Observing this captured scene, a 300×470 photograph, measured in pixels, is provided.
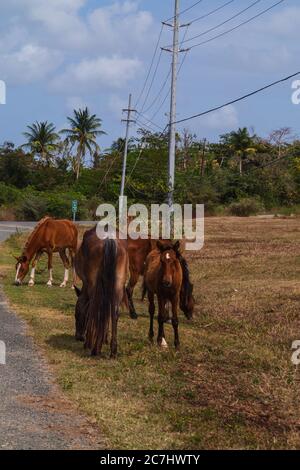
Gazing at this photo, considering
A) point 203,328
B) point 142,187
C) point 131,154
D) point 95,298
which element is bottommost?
point 203,328

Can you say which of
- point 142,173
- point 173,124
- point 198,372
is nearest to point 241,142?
point 142,173

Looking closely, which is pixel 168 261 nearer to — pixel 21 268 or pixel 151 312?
pixel 151 312

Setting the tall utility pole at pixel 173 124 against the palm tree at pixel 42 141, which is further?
the palm tree at pixel 42 141

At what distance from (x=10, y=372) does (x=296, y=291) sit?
24.2ft

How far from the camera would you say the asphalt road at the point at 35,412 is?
5.21 meters

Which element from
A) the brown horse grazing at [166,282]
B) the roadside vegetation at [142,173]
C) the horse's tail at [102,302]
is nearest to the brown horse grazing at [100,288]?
the horse's tail at [102,302]

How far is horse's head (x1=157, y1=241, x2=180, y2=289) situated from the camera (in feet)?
30.1

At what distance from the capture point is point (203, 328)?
36.6 feet

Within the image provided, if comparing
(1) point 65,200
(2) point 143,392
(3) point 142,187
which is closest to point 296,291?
(2) point 143,392

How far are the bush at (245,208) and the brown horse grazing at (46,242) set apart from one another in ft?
128

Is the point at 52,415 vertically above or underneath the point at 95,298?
underneath

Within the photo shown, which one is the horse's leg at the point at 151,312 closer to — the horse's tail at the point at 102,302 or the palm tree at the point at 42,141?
the horse's tail at the point at 102,302

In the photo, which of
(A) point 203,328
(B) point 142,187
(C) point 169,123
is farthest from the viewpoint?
(B) point 142,187

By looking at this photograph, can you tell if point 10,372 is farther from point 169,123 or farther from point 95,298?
point 169,123
